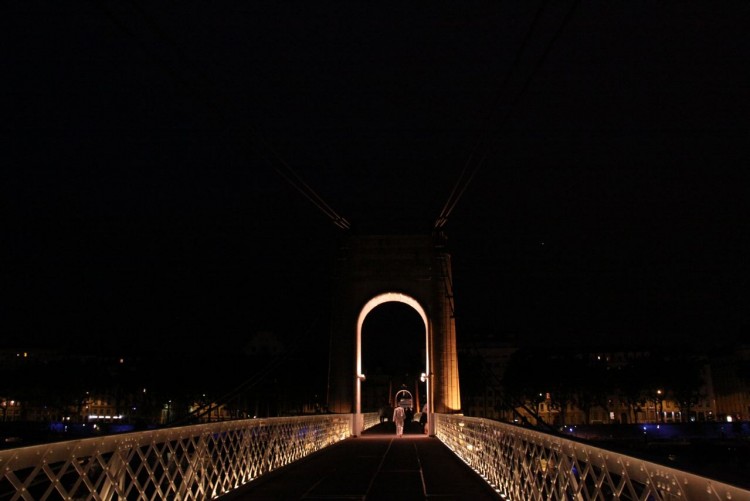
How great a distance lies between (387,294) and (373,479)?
15190 mm

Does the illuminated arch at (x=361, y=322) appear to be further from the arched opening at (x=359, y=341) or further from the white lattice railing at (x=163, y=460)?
the white lattice railing at (x=163, y=460)

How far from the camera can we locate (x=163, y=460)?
7211mm

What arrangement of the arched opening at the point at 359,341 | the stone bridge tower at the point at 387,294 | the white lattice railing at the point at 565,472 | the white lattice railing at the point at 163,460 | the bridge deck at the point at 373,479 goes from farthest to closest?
the arched opening at the point at 359,341, the stone bridge tower at the point at 387,294, the bridge deck at the point at 373,479, the white lattice railing at the point at 163,460, the white lattice railing at the point at 565,472

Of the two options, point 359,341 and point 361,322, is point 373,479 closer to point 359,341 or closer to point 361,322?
point 359,341

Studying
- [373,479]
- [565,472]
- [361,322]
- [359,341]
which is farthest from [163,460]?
[361,322]

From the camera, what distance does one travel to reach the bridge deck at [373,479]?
947 cm

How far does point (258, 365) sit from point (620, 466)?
6611cm

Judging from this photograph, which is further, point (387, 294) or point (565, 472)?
point (387, 294)

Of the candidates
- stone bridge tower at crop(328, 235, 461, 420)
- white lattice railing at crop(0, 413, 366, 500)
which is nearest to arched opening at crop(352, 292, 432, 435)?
stone bridge tower at crop(328, 235, 461, 420)

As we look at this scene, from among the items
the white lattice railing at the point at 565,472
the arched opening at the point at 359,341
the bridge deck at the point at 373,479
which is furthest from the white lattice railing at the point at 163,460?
the arched opening at the point at 359,341

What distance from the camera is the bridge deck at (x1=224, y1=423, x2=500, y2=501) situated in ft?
31.1

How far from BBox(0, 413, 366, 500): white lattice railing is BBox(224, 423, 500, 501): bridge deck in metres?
0.36

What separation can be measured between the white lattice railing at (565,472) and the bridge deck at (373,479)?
46 centimetres

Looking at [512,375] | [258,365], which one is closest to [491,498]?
[258,365]
